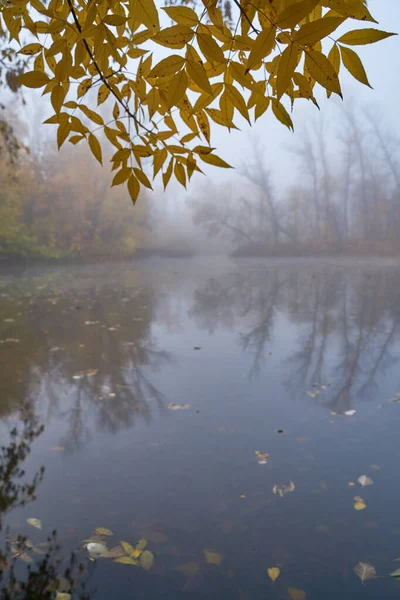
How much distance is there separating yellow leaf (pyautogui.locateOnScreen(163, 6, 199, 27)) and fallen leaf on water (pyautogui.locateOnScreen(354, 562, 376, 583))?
2342 mm

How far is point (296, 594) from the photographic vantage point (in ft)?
6.79

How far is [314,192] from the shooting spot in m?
41.4

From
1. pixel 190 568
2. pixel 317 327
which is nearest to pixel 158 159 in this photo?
pixel 190 568

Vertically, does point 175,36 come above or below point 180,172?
above

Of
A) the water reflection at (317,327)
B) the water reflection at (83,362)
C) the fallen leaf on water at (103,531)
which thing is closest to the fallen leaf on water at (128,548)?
the fallen leaf on water at (103,531)

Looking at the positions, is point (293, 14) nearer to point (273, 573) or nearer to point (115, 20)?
A: point (115, 20)

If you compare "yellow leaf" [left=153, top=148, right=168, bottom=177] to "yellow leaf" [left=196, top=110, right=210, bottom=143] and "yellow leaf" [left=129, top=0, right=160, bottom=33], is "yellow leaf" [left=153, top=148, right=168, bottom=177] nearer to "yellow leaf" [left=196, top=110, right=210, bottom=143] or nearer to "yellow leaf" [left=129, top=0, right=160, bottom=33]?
"yellow leaf" [left=196, top=110, right=210, bottom=143]

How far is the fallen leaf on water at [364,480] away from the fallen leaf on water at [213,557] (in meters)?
1.11

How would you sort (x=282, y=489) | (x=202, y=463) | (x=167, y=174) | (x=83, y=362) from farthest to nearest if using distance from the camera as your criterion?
1. (x=83, y=362)
2. (x=202, y=463)
3. (x=282, y=489)
4. (x=167, y=174)

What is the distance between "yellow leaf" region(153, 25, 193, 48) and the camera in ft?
2.97

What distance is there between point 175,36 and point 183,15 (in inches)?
1.6

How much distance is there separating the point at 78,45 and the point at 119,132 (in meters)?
0.49

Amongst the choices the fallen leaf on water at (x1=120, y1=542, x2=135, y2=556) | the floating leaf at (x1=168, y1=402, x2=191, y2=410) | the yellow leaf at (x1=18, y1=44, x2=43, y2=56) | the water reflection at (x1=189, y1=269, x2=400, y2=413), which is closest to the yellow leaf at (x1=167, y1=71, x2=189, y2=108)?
the yellow leaf at (x1=18, y1=44, x2=43, y2=56)

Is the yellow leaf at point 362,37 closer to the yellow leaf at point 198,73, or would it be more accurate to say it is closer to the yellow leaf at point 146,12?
the yellow leaf at point 198,73
